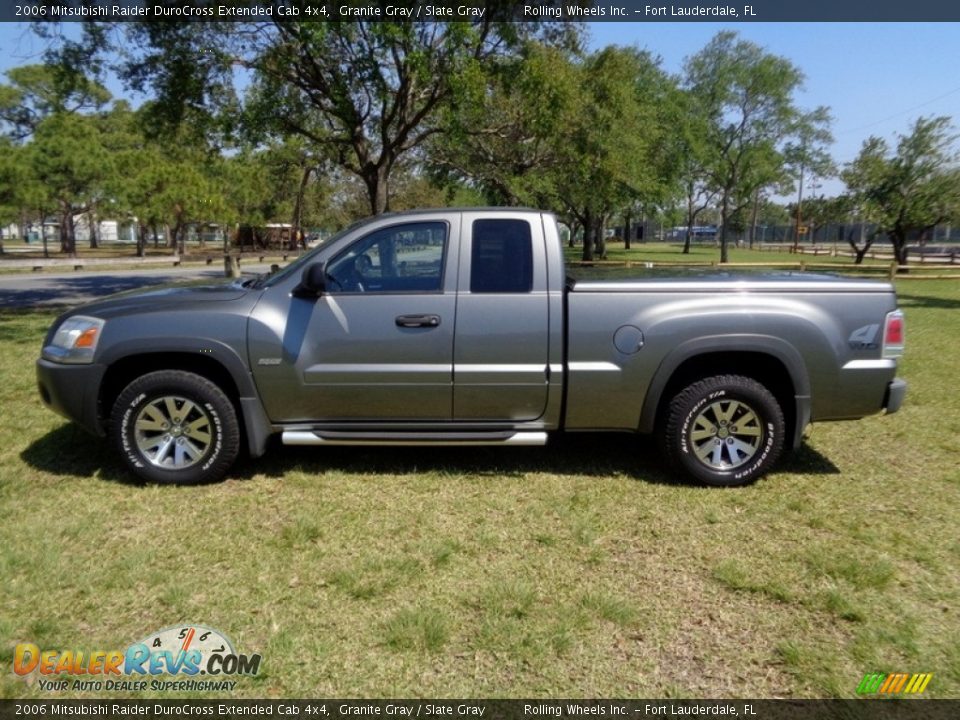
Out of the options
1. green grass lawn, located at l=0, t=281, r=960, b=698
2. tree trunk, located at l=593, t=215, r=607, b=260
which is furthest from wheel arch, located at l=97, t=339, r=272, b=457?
tree trunk, located at l=593, t=215, r=607, b=260

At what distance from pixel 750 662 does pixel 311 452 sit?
133 inches

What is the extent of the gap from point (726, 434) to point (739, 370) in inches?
17.7

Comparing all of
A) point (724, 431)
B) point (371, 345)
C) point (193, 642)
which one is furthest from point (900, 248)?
point (193, 642)

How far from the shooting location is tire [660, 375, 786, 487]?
4.07 meters

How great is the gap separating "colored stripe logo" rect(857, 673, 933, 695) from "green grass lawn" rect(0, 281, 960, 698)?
0.11ft

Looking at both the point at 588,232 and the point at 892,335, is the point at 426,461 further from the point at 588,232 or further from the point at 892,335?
the point at 588,232

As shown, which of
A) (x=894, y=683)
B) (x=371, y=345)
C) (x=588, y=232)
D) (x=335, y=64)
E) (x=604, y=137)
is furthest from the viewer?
(x=588, y=232)

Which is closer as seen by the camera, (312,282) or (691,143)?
(312,282)

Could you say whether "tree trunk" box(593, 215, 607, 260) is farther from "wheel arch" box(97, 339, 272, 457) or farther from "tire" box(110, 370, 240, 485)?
"tire" box(110, 370, 240, 485)

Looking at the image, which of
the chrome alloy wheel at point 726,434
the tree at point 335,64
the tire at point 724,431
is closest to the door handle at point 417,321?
the tire at point 724,431

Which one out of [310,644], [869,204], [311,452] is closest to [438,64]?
[311,452]

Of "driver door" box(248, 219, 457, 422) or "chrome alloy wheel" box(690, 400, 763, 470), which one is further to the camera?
"chrome alloy wheel" box(690, 400, 763, 470)

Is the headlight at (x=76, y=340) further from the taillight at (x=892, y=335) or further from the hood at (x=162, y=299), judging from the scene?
the taillight at (x=892, y=335)

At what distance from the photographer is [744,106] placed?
40156 millimetres
